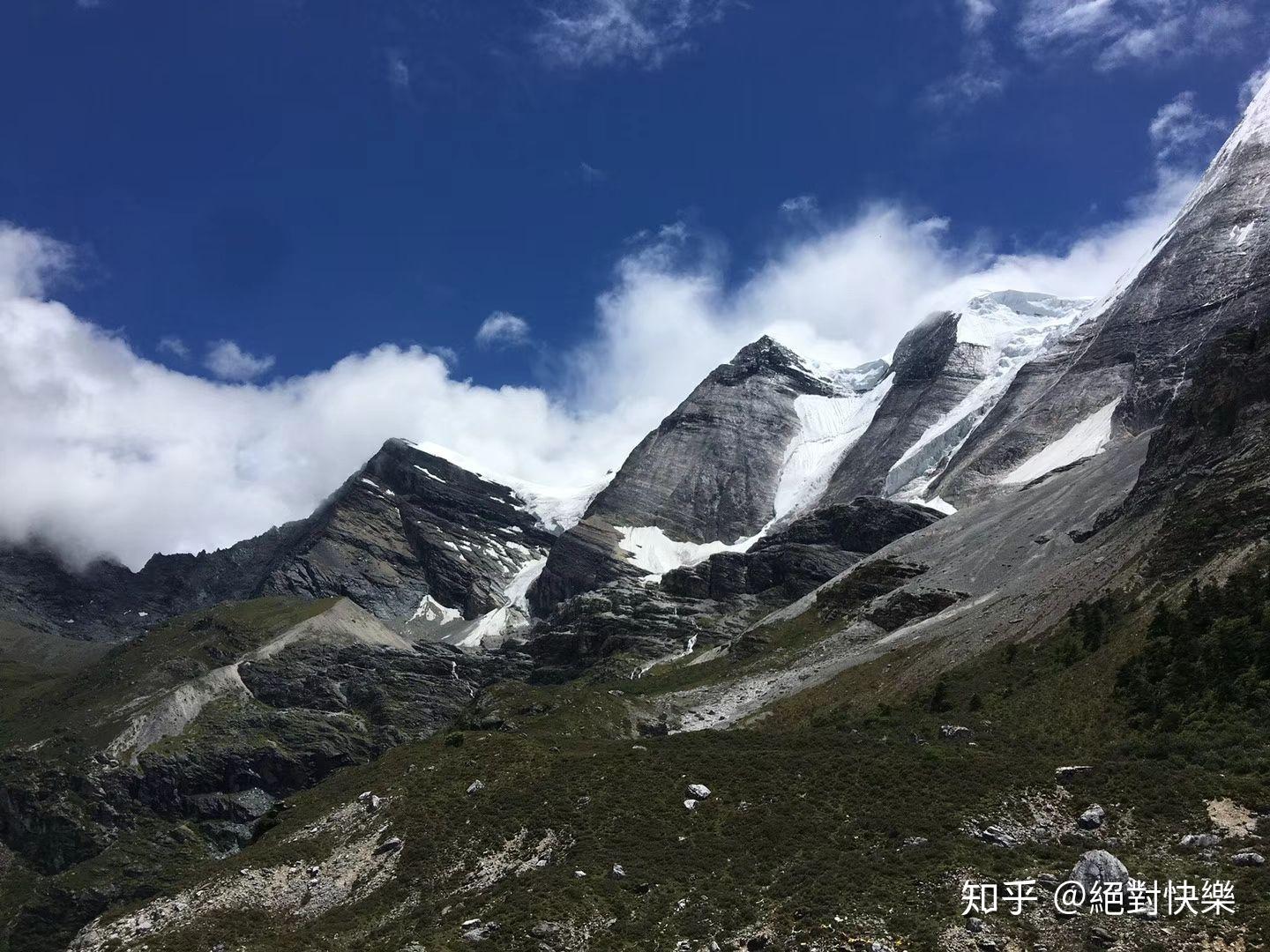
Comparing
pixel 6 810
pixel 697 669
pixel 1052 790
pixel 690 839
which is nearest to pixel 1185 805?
pixel 1052 790

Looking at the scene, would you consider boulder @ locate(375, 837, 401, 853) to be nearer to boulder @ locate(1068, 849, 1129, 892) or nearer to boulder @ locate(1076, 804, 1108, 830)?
boulder @ locate(1076, 804, 1108, 830)

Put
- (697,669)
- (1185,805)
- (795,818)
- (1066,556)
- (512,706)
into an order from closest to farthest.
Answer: (1185,805), (795,818), (1066,556), (512,706), (697,669)

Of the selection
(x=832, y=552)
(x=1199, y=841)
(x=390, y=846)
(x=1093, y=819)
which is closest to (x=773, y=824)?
(x=1093, y=819)

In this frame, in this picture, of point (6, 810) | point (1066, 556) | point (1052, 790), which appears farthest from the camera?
point (6, 810)

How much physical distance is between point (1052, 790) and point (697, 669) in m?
91.0

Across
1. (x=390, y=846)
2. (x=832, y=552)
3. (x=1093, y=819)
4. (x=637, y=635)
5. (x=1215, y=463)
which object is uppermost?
(x=832, y=552)

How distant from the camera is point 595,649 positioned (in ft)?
616

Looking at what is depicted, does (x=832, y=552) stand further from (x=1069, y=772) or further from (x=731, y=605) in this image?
(x=1069, y=772)

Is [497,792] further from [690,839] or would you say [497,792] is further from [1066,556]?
[1066,556]

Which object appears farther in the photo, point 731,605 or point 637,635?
point 731,605

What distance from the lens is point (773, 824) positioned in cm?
5112

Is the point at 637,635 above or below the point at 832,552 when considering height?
below

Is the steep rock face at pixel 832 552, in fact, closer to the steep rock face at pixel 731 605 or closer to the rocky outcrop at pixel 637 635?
the steep rock face at pixel 731 605

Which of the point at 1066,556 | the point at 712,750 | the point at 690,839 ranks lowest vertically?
the point at 690,839
